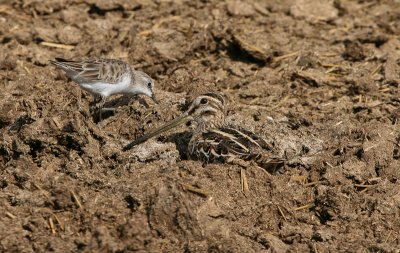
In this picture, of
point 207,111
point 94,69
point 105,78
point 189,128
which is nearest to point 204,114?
point 207,111

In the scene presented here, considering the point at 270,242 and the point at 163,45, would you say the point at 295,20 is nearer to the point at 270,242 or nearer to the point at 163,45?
the point at 163,45

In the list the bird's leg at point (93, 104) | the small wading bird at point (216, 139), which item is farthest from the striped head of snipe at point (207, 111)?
the bird's leg at point (93, 104)

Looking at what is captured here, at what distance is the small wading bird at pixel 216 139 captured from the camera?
873 centimetres

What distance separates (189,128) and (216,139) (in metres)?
1.09

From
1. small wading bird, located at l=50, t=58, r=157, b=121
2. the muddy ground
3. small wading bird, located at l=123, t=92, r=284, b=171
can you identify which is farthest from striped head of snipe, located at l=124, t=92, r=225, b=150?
small wading bird, located at l=50, t=58, r=157, b=121

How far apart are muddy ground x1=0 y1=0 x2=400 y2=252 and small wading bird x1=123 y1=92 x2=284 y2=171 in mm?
190

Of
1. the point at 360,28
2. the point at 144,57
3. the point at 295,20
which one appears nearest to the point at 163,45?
the point at 144,57

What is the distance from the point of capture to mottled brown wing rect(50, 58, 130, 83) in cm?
1027

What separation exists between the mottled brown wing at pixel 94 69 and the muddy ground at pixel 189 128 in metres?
0.24

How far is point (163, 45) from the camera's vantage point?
12.0m

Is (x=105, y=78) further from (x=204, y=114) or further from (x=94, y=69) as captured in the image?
(x=204, y=114)

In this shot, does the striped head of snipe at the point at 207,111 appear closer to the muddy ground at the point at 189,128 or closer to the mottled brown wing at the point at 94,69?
the muddy ground at the point at 189,128

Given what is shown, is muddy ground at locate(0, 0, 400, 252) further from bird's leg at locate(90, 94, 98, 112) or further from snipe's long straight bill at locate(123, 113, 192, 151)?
bird's leg at locate(90, 94, 98, 112)

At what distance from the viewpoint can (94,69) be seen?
34.2 feet
